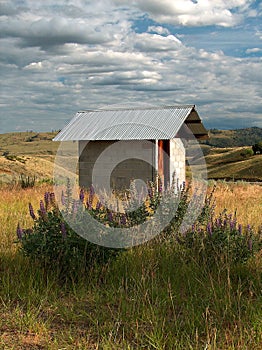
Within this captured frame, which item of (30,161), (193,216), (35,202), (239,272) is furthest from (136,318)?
(30,161)

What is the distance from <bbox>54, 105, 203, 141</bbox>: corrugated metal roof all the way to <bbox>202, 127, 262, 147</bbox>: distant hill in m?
93.8

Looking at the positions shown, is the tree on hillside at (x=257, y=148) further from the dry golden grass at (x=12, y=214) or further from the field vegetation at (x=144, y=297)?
the field vegetation at (x=144, y=297)

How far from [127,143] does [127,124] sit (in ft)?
2.97

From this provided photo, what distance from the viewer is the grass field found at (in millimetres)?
3645

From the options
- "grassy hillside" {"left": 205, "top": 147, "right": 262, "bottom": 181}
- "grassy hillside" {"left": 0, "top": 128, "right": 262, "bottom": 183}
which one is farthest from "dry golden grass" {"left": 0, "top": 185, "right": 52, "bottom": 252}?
"grassy hillside" {"left": 205, "top": 147, "right": 262, "bottom": 181}

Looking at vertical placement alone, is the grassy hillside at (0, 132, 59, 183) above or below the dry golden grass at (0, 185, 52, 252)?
above

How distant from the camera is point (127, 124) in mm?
17812

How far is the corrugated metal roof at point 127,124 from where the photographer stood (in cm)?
1680

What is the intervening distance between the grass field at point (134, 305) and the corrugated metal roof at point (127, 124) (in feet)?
36.9

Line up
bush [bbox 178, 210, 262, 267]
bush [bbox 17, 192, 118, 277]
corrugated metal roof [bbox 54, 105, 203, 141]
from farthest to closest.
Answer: corrugated metal roof [bbox 54, 105, 203, 141] → bush [bbox 178, 210, 262, 267] → bush [bbox 17, 192, 118, 277]

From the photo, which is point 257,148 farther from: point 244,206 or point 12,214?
point 12,214

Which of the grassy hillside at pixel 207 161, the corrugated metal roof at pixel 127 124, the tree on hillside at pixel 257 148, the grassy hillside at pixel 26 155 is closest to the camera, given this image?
the corrugated metal roof at pixel 127 124

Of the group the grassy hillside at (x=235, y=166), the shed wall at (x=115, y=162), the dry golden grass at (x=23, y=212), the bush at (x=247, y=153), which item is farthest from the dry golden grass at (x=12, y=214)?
the bush at (x=247, y=153)

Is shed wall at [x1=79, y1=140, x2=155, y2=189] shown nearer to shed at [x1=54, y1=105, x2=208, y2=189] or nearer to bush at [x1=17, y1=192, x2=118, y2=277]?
shed at [x1=54, y1=105, x2=208, y2=189]
